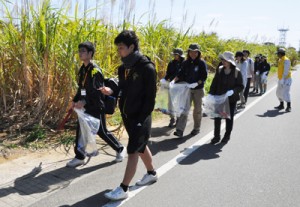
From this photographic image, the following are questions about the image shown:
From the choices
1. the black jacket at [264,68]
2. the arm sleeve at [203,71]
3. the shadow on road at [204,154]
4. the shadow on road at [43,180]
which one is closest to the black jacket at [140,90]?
the shadow on road at [43,180]

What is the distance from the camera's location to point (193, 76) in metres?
6.54

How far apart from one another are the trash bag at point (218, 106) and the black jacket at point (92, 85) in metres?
2.40

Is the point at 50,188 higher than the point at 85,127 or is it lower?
lower

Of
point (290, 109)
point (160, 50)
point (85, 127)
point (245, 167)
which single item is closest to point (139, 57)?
point (85, 127)

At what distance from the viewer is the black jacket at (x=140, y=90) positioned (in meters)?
3.56

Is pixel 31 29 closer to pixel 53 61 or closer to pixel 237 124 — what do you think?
pixel 53 61

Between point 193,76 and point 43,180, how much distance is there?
138 inches

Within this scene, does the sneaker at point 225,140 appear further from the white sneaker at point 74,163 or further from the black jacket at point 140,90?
the black jacket at point 140,90

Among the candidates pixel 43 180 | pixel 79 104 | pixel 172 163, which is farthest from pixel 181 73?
pixel 43 180

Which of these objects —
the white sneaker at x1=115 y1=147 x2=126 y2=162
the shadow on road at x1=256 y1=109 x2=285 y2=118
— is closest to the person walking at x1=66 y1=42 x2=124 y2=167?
the white sneaker at x1=115 y1=147 x2=126 y2=162

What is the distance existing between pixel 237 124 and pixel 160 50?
282 cm

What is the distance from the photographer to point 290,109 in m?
9.96

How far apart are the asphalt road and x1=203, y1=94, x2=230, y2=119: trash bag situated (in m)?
0.53

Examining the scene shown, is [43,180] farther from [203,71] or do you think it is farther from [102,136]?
[203,71]
